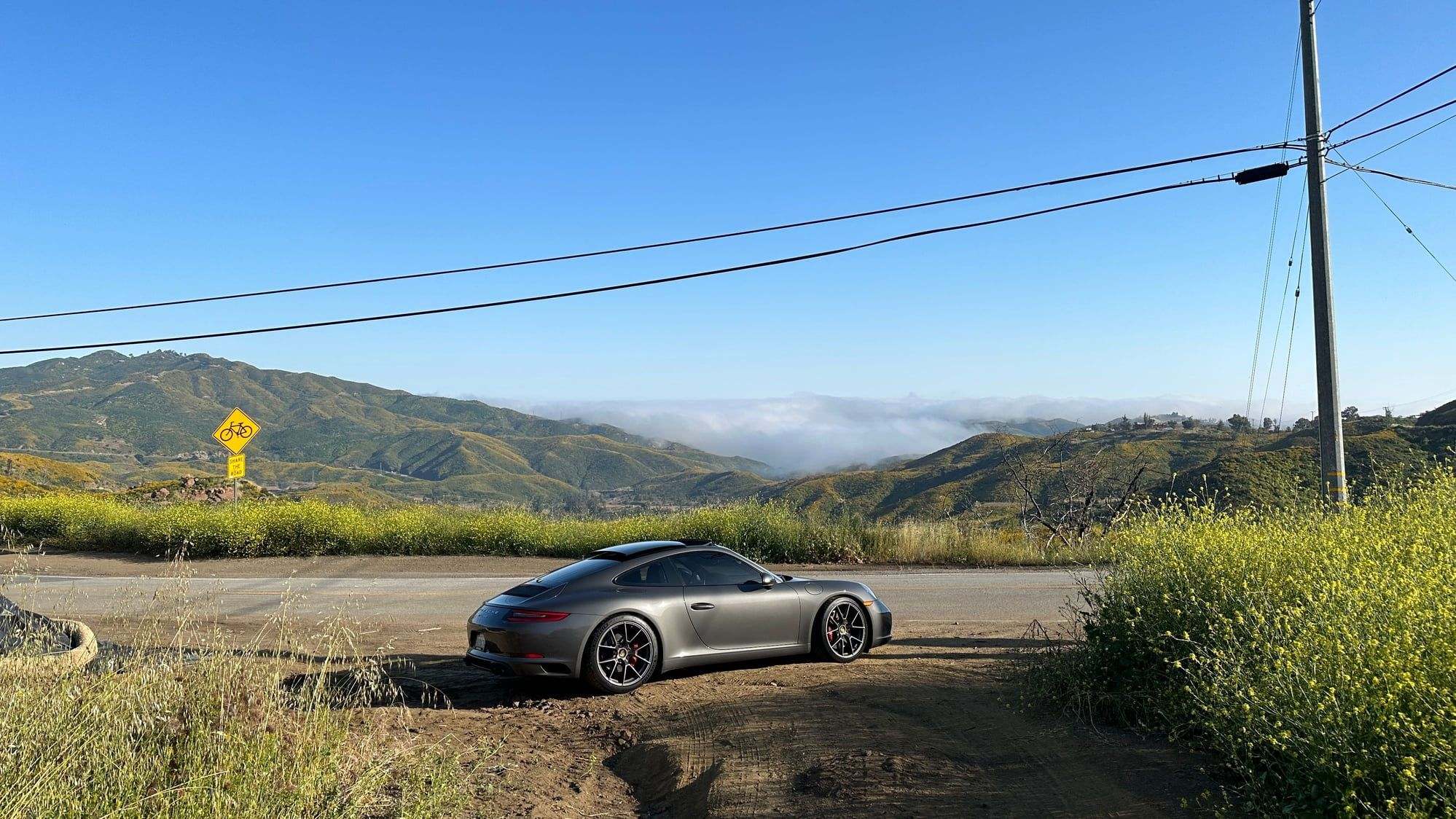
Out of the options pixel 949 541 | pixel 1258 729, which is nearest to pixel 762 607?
pixel 1258 729

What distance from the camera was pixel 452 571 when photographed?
21.0 meters

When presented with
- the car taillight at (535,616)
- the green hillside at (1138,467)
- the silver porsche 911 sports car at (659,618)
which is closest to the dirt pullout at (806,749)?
the silver porsche 911 sports car at (659,618)

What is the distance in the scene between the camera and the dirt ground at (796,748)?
20.2 feet

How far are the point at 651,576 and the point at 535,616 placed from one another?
4.17 ft

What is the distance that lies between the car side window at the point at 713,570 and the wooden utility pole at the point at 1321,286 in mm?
6926

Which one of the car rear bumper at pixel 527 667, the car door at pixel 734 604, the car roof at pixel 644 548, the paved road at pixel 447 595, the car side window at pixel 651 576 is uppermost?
the car roof at pixel 644 548

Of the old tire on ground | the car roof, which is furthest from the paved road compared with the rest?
the old tire on ground

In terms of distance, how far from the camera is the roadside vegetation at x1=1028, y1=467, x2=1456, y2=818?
4586 mm

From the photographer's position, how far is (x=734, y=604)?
33.2 feet

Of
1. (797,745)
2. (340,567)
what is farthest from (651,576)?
(340,567)

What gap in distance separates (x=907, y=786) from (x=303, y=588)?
49.7 feet

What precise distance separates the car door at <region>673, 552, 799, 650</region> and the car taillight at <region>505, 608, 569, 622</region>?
1312 mm

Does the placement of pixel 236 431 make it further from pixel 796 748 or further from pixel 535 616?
pixel 796 748

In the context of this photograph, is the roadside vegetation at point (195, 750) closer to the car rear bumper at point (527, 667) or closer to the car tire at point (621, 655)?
the car rear bumper at point (527, 667)
